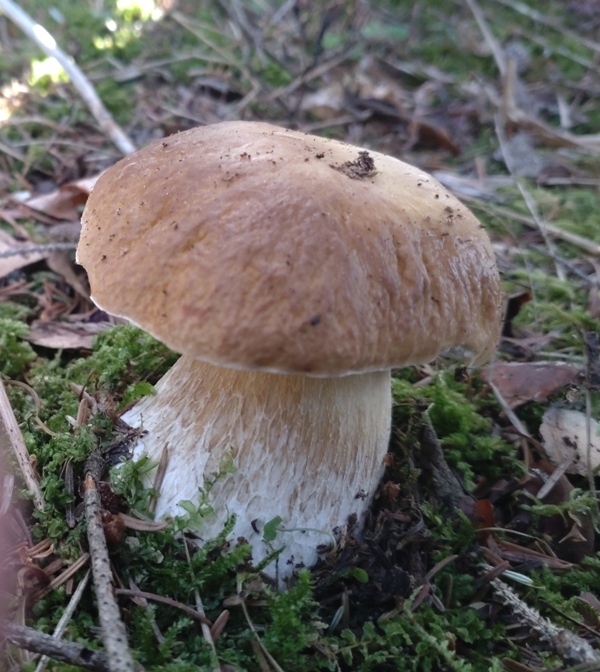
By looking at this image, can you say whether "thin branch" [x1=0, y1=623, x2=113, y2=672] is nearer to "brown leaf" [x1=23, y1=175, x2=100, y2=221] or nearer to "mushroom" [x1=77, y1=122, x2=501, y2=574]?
"mushroom" [x1=77, y1=122, x2=501, y2=574]

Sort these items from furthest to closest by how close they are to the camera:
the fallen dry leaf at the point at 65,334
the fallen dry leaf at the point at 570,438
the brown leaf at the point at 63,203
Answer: the brown leaf at the point at 63,203
the fallen dry leaf at the point at 65,334
the fallen dry leaf at the point at 570,438

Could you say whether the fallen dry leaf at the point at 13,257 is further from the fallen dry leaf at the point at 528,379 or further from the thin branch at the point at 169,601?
the fallen dry leaf at the point at 528,379

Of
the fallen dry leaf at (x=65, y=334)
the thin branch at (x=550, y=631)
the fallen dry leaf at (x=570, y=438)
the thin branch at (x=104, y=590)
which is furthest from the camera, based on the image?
the fallen dry leaf at (x=65, y=334)

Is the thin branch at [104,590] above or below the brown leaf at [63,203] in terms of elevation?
below

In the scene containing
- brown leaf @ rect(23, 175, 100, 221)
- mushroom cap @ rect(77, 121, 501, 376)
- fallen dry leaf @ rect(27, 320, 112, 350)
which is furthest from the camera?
brown leaf @ rect(23, 175, 100, 221)

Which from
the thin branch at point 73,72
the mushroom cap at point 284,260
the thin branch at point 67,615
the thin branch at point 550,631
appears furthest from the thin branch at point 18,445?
A: the thin branch at point 73,72

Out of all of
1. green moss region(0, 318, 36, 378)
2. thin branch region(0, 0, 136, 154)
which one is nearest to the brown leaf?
thin branch region(0, 0, 136, 154)
